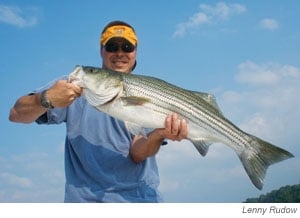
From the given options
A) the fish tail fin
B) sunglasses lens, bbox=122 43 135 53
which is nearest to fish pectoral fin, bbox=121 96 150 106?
sunglasses lens, bbox=122 43 135 53

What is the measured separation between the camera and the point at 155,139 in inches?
258

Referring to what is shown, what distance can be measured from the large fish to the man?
8.1 inches

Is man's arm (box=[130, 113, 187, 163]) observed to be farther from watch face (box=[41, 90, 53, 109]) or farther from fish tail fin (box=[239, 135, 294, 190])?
watch face (box=[41, 90, 53, 109])

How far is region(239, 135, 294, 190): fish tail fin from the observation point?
6.24 metres

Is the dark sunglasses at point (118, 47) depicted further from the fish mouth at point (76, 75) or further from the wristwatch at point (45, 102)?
the wristwatch at point (45, 102)

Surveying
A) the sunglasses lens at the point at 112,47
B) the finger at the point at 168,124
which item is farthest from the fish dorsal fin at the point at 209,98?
the sunglasses lens at the point at 112,47

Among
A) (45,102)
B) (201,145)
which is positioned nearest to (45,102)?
(45,102)

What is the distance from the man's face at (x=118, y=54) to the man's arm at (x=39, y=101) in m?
1.17

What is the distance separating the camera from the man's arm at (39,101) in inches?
228

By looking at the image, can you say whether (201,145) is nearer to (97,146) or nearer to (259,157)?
(259,157)

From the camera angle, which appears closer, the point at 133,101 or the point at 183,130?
the point at 133,101

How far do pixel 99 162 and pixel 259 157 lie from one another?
2431mm

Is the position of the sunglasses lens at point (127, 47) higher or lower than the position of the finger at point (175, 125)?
higher

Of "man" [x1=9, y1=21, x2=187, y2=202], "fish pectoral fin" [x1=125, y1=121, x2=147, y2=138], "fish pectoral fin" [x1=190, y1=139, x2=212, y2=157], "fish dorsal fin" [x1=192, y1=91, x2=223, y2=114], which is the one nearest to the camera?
"man" [x1=9, y1=21, x2=187, y2=202]
